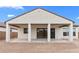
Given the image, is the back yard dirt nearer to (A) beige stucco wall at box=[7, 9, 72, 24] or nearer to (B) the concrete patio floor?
(B) the concrete patio floor

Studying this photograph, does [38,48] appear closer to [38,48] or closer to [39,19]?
[38,48]

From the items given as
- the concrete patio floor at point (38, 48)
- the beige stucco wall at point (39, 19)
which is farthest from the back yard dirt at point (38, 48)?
the beige stucco wall at point (39, 19)

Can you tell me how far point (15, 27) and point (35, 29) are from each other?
4285 mm

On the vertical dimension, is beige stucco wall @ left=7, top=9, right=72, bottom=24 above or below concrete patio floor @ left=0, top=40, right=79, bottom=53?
above

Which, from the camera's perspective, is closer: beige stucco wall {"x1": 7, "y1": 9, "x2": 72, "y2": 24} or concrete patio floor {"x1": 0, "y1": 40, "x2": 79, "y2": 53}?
concrete patio floor {"x1": 0, "y1": 40, "x2": 79, "y2": 53}

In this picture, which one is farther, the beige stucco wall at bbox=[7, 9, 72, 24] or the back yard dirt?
the beige stucco wall at bbox=[7, 9, 72, 24]

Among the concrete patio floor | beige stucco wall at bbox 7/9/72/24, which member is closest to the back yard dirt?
the concrete patio floor

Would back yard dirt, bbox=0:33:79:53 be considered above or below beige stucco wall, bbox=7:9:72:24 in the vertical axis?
below

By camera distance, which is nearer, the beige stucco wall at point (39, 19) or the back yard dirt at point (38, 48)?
the back yard dirt at point (38, 48)

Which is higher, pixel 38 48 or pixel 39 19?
pixel 39 19

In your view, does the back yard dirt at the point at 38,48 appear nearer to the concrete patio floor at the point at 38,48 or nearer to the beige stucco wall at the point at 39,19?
the concrete patio floor at the point at 38,48

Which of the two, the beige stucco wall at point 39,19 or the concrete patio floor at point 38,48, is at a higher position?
the beige stucco wall at point 39,19

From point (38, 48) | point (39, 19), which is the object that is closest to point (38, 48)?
point (38, 48)
